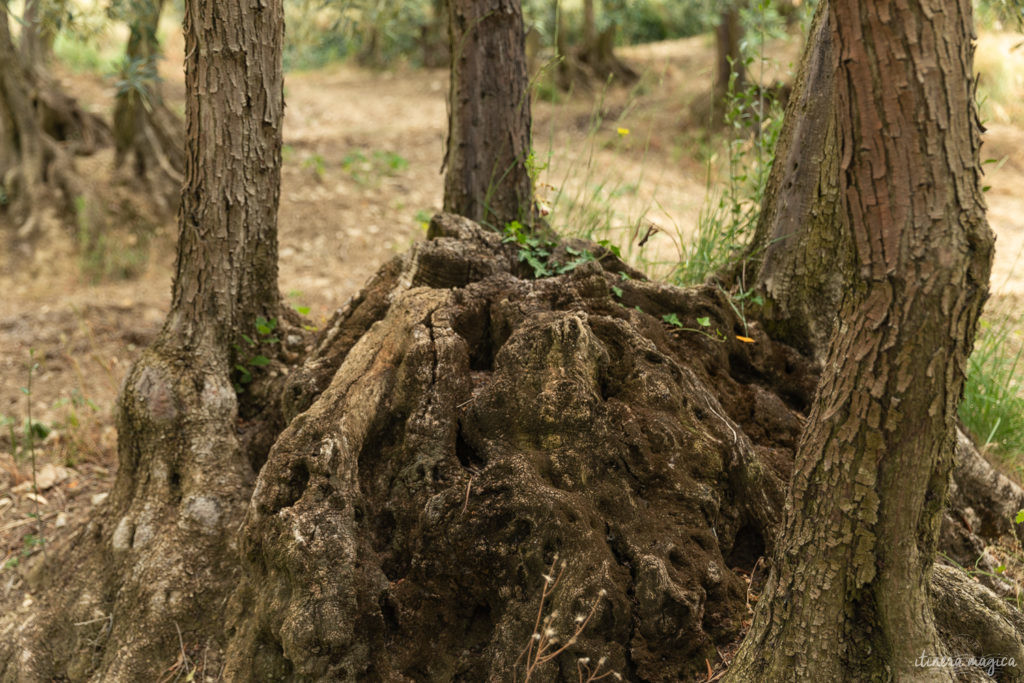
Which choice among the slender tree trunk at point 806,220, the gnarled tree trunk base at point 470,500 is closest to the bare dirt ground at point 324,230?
the slender tree trunk at point 806,220

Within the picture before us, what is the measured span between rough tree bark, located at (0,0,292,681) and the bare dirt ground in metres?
0.93

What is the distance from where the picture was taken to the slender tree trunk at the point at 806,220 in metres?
3.33

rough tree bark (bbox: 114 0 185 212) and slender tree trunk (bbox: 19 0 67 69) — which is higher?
slender tree trunk (bbox: 19 0 67 69)

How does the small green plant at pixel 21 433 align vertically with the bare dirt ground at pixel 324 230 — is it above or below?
below

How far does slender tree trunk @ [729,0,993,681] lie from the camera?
1.72 meters

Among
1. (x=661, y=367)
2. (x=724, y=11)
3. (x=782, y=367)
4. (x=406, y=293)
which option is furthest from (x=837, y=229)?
(x=724, y=11)

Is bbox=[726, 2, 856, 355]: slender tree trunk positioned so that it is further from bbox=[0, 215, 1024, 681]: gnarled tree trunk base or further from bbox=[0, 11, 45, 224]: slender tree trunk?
bbox=[0, 11, 45, 224]: slender tree trunk

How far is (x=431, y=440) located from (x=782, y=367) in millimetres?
1648

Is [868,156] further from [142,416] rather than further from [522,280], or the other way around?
[142,416]

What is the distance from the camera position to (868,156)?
1778mm

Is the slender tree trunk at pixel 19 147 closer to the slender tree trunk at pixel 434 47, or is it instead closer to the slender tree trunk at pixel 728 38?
the slender tree trunk at pixel 728 38

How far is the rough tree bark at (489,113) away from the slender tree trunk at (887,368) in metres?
2.12

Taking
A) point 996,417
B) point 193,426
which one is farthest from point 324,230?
point 996,417

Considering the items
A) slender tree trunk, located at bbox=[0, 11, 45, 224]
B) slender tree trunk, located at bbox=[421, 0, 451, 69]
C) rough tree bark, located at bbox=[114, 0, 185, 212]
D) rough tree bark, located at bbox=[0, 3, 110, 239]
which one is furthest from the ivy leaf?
slender tree trunk, located at bbox=[421, 0, 451, 69]
